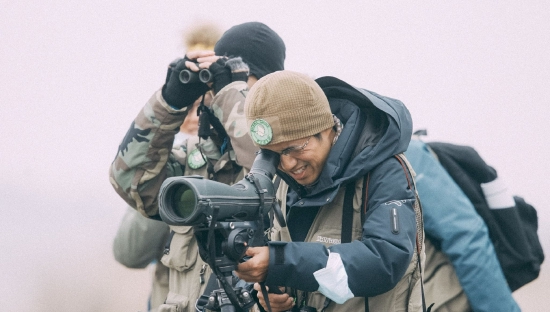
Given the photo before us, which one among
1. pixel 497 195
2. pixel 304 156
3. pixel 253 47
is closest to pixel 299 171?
pixel 304 156

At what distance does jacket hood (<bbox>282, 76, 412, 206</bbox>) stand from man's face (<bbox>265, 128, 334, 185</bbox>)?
0.04 m

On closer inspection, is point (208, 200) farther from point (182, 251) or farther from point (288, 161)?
point (182, 251)

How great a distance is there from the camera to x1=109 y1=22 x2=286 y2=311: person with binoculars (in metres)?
2.65

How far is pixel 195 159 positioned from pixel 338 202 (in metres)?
0.90

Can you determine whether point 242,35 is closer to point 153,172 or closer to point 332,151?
point 153,172

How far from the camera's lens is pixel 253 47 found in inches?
119

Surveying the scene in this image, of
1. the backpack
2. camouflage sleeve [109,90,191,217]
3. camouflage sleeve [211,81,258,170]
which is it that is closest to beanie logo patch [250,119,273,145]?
camouflage sleeve [211,81,258,170]

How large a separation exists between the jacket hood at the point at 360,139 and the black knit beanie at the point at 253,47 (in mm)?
806

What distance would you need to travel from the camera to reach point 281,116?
208 cm

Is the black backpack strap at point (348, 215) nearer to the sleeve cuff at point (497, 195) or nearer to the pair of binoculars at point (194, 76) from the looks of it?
the pair of binoculars at point (194, 76)

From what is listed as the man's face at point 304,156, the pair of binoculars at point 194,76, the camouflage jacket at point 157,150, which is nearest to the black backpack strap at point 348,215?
the man's face at point 304,156

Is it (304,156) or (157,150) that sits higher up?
(304,156)

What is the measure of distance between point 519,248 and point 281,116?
1.39 metres

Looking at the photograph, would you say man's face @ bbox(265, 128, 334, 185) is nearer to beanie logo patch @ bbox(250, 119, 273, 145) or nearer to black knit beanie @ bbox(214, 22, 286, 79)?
beanie logo patch @ bbox(250, 119, 273, 145)
